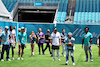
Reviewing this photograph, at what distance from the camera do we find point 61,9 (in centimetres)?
4666

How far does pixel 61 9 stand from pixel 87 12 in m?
6.04

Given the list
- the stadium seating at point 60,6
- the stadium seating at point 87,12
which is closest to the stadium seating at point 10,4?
the stadium seating at point 60,6

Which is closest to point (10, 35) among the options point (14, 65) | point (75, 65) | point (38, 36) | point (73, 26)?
point (14, 65)

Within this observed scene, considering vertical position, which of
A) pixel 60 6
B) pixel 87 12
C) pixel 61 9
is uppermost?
pixel 60 6

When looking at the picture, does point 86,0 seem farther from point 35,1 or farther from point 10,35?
point 10,35

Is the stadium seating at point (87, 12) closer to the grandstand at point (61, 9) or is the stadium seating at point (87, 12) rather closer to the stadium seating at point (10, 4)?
the grandstand at point (61, 9)

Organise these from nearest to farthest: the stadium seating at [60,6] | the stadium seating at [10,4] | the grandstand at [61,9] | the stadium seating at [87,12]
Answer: the stadium seating at [87,12] < the grandstand at [61,9] < the stadium seating at [60,6] < the stadium seating at [10,4]

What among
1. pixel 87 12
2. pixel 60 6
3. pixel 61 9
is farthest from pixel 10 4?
pixel 87 12

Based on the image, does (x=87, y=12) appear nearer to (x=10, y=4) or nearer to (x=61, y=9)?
(x=61, y=9)

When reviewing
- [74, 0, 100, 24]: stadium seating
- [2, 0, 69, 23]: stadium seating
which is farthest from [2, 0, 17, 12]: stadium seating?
[74, 0, 100, 24]: stadium seating

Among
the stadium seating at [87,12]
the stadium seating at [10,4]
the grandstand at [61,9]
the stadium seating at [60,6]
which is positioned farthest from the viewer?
the stadium seating at [10,4]

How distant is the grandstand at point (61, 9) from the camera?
42.7 metres

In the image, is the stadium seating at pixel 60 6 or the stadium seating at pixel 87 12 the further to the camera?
the stadium seating at pixel 60 6

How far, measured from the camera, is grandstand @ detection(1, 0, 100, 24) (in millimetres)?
42719
